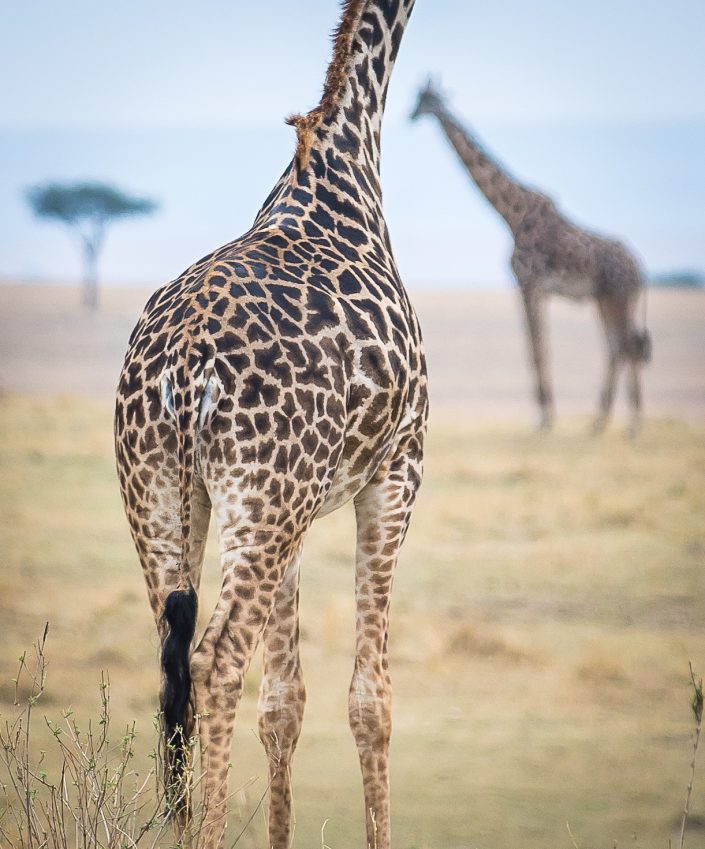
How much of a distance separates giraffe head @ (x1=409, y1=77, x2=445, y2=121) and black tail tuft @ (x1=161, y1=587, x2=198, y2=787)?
8.23 meters

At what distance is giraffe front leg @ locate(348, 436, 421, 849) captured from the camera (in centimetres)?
380

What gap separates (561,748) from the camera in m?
6.30

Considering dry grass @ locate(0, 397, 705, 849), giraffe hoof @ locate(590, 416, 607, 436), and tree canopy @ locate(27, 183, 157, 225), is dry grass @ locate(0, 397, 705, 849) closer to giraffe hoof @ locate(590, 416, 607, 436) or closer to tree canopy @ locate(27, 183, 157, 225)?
giraffe hoof @ locate(590, 416, 607, 436)

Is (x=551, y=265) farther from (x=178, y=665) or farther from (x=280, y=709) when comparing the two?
(x=178, y=665)

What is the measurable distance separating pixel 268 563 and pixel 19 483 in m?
10.0

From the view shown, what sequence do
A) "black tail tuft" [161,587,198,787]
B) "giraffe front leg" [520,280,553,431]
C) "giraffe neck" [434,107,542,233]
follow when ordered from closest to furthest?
"black tail tuft" [161,587,198,787], "giraffe neck" [434,107,542,233], "giraffe front leg" [520,280,553,431]

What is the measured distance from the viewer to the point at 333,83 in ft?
13.5

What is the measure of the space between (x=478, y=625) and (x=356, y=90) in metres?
4.90

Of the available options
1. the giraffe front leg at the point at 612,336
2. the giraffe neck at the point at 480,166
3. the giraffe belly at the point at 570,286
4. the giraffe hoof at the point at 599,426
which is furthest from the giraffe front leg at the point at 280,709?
the giraffe hoof at the point at 599,426

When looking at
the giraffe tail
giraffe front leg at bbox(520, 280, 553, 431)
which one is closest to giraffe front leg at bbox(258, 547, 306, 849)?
the giraffe tail

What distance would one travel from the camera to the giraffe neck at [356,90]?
411 cm

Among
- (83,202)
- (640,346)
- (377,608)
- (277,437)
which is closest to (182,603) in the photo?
(277,437)

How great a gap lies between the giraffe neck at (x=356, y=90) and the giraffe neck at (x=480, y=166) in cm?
625

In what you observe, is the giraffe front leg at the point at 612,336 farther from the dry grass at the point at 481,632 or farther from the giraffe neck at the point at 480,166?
the giraffe neck at the point at 480,166
